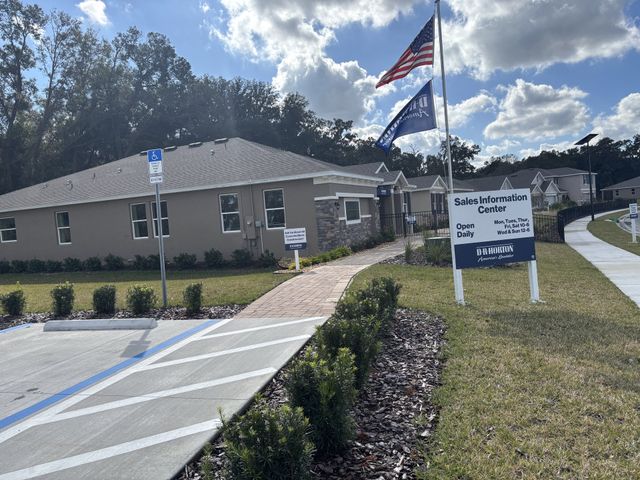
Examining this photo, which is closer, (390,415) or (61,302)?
(390,415)

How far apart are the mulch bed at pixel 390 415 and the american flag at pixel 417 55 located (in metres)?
6.66

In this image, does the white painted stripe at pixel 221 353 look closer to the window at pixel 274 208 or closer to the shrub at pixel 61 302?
the shrub at pixel 61 302

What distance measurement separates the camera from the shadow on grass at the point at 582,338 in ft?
16.3

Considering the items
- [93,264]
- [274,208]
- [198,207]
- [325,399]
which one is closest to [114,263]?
[93,264]

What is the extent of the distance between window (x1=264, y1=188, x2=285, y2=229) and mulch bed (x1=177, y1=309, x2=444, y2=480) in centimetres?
1198

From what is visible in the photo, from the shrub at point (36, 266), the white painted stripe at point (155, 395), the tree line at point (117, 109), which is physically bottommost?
the white painted stripe at point (155, 395)

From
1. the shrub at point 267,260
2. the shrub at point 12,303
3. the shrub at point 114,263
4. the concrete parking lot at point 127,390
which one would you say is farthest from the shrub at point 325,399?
the shrub at point 114,263

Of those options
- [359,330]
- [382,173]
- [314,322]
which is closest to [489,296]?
[314,322]

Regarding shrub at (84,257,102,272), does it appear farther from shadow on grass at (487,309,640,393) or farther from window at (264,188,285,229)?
shadow on grass at (487,309,640,393)

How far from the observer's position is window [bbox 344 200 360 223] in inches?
779

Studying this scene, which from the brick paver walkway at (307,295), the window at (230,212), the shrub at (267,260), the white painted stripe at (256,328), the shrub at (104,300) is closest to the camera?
the white painted stripe at (256,328)

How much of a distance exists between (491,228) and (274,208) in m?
10.8

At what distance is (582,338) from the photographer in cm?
619

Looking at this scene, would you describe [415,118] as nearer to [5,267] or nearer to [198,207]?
[198,207]
